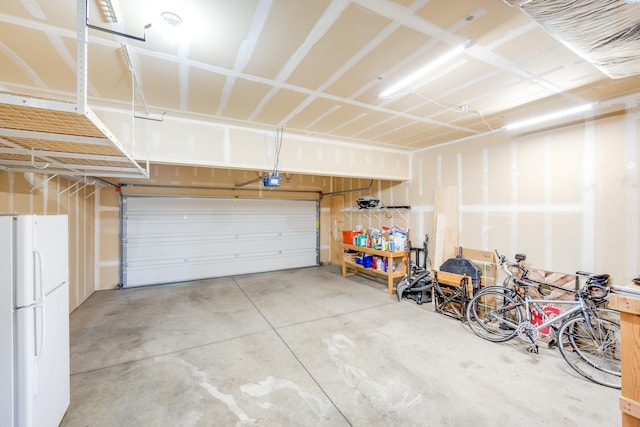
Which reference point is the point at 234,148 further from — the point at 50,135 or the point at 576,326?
the point at 576,326

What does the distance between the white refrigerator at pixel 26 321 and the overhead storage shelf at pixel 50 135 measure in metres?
0.54

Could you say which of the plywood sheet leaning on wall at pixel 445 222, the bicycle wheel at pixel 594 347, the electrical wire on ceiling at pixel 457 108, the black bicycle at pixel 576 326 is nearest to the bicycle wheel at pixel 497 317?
the black bicycle at pixel 576 326

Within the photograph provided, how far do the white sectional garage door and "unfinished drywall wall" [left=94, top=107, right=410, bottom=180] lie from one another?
115 inches

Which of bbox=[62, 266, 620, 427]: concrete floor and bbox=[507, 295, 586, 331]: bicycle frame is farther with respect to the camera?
bbox=[507, 295, 586, 331]: bicycle frame

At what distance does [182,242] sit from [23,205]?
322 cm

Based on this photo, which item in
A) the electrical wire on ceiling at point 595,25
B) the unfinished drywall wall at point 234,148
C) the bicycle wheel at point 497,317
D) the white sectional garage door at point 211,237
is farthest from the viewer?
the white sectional garage door at point 211,237

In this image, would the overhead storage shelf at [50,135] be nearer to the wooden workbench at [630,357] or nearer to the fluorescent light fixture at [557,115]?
the wooden workbench at [630,357]

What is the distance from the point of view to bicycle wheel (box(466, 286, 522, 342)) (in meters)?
3.15

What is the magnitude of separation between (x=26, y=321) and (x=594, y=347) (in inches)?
188

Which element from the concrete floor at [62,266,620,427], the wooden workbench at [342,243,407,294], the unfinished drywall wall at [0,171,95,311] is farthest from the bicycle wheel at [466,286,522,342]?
the unfinished drywall wall at [0,171,95,311]

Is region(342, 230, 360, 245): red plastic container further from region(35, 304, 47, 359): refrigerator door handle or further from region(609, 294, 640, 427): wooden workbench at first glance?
region(35, 304, 47, 359): refrigerator door handle

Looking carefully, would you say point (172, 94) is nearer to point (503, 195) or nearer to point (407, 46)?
point (407, 46)

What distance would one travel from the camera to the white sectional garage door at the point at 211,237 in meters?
5.66

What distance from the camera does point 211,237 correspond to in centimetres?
637
